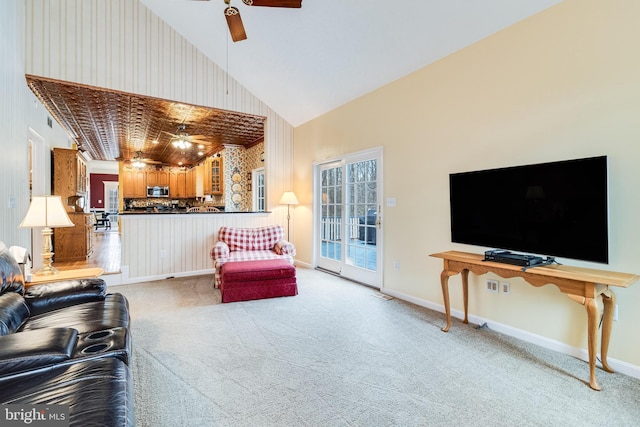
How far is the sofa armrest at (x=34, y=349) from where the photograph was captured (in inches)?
48.6

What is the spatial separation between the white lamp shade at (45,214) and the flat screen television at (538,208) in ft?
11.9

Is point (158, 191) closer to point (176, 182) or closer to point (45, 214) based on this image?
point (176, 182)

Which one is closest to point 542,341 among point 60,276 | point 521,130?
point 521,130

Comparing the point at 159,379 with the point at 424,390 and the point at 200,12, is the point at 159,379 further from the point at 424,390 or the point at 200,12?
the point at 200,12

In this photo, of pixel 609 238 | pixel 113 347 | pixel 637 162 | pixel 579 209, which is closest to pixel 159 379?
pixel 113 347

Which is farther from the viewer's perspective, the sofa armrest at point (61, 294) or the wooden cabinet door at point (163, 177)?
the wooden cabinet door at point (163, 177)

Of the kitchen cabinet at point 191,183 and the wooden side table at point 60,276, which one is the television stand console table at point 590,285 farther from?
the kitchen cabinet at point 191,183

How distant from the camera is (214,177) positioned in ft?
27.4

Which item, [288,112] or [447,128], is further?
[288,112]

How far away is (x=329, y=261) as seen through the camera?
16.9 ft

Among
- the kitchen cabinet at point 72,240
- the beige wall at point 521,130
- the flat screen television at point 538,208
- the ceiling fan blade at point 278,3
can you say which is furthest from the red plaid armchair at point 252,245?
the kitchen cabinet at point 72,240

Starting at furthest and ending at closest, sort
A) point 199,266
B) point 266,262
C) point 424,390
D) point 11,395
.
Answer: point 199,266
point 266,262
point 424,390
point 11,395

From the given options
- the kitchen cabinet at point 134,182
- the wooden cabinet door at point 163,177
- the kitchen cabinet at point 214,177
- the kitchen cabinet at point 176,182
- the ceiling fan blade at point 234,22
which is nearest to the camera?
the ceiling fan blade at point 234,22

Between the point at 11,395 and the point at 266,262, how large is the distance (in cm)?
285
